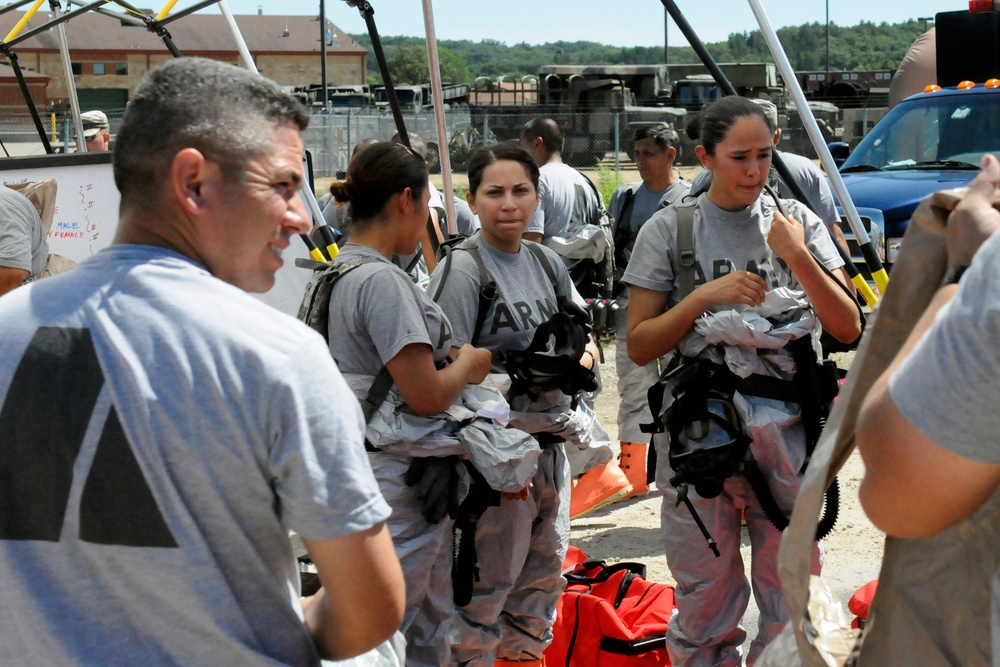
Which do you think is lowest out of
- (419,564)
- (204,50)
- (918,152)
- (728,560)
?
(728,560)

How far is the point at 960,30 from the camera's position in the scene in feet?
32.7

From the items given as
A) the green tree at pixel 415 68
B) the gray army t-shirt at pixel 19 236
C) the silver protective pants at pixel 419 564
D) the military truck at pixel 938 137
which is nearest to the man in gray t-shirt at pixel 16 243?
the gray army t-shirt at pixel 19 236

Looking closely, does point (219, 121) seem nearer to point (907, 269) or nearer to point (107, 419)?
point (107, 419)

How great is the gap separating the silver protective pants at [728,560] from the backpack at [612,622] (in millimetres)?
279

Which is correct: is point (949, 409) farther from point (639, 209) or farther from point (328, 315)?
point (639, 209)

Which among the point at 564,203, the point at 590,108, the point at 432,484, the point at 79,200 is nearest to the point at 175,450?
the point at 432,484

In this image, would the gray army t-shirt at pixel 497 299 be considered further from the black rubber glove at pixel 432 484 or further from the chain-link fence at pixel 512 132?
the chain-link fence at pixel 512 132

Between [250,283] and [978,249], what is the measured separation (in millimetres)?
995

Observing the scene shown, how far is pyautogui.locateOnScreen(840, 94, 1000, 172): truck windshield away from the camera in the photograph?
8.89 meters

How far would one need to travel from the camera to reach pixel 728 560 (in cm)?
350

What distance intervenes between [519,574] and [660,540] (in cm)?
205

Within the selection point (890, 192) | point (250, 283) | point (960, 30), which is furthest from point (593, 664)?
point (960, 30)

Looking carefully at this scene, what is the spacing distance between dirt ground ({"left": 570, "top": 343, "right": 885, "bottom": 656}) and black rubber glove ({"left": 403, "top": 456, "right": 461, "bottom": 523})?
6.17 ft

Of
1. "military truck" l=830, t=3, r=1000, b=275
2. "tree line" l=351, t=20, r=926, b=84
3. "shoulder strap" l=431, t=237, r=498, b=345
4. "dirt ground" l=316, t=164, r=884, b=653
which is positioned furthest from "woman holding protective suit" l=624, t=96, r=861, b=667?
"tree line" l=351, t=20, r=926, b=84
